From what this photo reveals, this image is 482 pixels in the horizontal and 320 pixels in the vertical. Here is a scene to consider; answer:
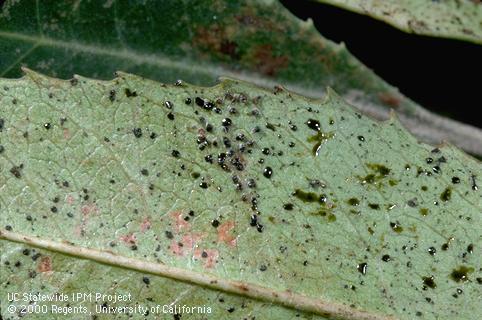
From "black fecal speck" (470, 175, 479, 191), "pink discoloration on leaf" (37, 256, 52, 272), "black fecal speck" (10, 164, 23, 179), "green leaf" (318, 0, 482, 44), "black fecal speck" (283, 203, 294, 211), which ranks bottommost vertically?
"pink discoloration on leaf" (37, 256, 52, 272)

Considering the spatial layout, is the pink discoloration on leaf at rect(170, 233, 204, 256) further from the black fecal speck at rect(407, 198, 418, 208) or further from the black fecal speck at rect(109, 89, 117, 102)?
the black fecal speck at rect(407, 198, 418, 208)

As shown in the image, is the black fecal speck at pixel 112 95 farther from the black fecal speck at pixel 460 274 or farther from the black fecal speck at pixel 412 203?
the black fecal speck at pixel 460 274

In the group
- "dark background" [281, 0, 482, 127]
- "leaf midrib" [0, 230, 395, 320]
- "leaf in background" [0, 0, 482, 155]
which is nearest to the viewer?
"leaf midrib" [0, 230, 395, 320]

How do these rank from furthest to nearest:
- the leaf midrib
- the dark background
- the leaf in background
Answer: the dark background < the leaf in background < the leaf midrib

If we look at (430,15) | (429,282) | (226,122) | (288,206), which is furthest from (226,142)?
(430,15)

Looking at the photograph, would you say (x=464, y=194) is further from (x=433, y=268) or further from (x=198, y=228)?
(x=198, y=228)

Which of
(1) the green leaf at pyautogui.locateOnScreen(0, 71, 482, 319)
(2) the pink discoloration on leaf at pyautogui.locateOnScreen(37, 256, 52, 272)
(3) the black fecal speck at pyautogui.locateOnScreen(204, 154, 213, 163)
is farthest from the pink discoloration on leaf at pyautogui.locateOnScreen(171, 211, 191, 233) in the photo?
(2) the pink discoloration on leaf at pyautogui.locateOnScreen(37, 256, 52, 272)

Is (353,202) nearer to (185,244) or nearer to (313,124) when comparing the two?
(313,124)

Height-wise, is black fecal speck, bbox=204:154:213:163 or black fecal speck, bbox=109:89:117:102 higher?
black fecal speck, bbox=109:89:117:102
